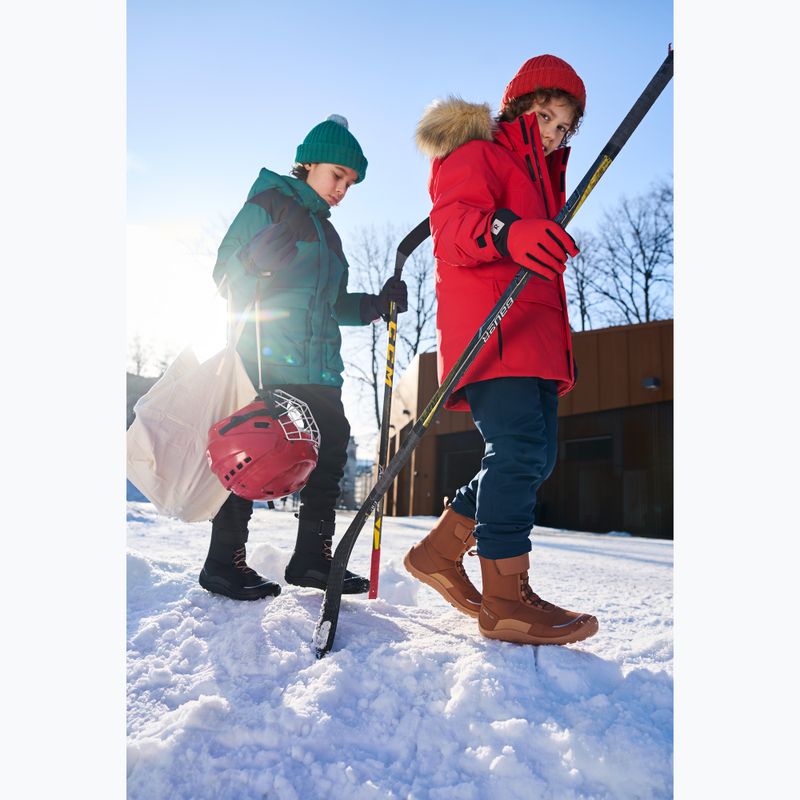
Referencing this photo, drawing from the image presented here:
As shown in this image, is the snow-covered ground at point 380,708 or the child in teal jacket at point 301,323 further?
the child in teal jacket at point 301,323

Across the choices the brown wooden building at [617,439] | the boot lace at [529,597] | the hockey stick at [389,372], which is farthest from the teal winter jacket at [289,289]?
the brown wooden building at [617,439]

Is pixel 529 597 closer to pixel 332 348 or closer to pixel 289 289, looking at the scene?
pixel 332 348

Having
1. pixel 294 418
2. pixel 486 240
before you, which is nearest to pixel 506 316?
pixel 486 240

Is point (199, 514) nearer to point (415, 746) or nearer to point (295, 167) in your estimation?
point (415, 746)

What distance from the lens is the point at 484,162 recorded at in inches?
73.3

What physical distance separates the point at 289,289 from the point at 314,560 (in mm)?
1048

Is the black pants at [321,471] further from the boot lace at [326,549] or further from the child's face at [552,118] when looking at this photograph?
the child's face at [552,118]

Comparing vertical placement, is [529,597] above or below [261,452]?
below

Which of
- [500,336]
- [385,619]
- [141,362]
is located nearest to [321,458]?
[385,619]

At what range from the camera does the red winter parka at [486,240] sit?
1.81 m

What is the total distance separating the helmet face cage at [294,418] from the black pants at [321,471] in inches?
5.6

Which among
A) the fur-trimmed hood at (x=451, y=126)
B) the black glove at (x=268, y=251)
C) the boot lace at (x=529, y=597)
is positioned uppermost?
the fur-trimmed hood at (x=451, y=126)

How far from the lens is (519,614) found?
67.4 inches

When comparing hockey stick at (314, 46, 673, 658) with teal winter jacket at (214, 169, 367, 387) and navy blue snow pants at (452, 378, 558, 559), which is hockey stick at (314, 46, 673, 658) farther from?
teal winter jacket at (214, 169, 367, 387)
